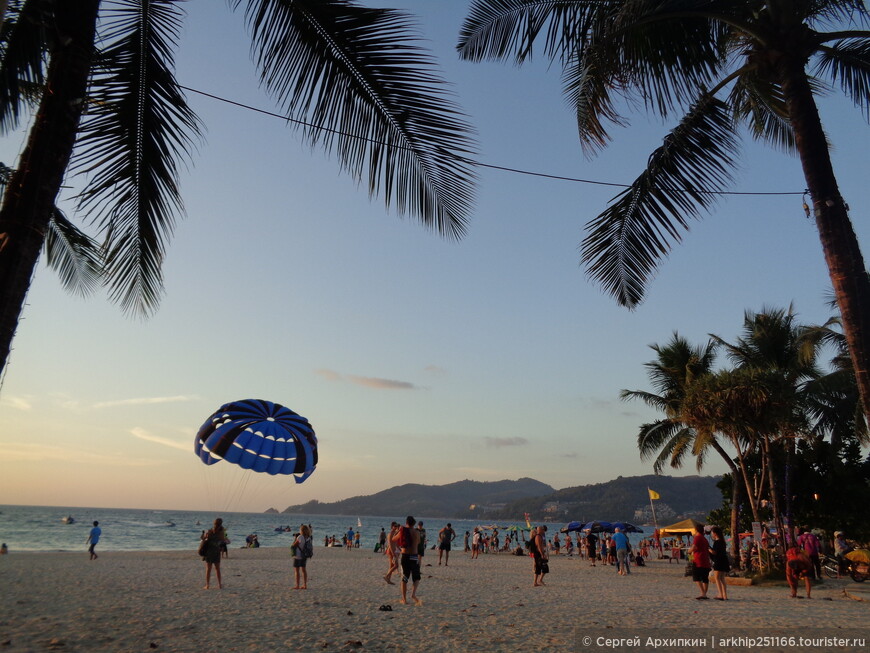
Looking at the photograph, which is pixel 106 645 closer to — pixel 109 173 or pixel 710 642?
pixel 109 173

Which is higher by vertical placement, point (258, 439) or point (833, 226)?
point (833, 226)

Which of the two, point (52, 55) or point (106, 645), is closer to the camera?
point (52, 55)

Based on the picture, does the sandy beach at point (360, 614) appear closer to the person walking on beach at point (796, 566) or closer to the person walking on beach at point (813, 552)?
the person walking on beach at point (796, 566)

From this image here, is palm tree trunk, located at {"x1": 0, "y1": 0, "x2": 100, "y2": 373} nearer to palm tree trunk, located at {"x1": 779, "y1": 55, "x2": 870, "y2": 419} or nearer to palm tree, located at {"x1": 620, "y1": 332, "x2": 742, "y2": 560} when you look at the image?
palm tree trunk, located at {"x1": 779, "y1": 55, "x2": 870, "y2": 419}

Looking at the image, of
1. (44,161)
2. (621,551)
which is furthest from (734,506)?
(44,161)

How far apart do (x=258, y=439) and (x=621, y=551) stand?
42.5ft

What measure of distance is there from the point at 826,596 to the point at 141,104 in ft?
49.1

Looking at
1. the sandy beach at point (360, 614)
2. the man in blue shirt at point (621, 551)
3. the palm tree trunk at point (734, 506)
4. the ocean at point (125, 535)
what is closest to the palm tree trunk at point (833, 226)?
the sandy beach at point (360, 614)

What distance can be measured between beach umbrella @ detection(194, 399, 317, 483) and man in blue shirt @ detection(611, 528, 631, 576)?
10870 millimetres

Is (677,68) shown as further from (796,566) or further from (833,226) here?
(796,566)

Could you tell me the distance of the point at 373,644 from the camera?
6.73 m

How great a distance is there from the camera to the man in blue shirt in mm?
19859

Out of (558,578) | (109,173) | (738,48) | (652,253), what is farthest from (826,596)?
(109,173)

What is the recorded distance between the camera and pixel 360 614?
29.1 ft
